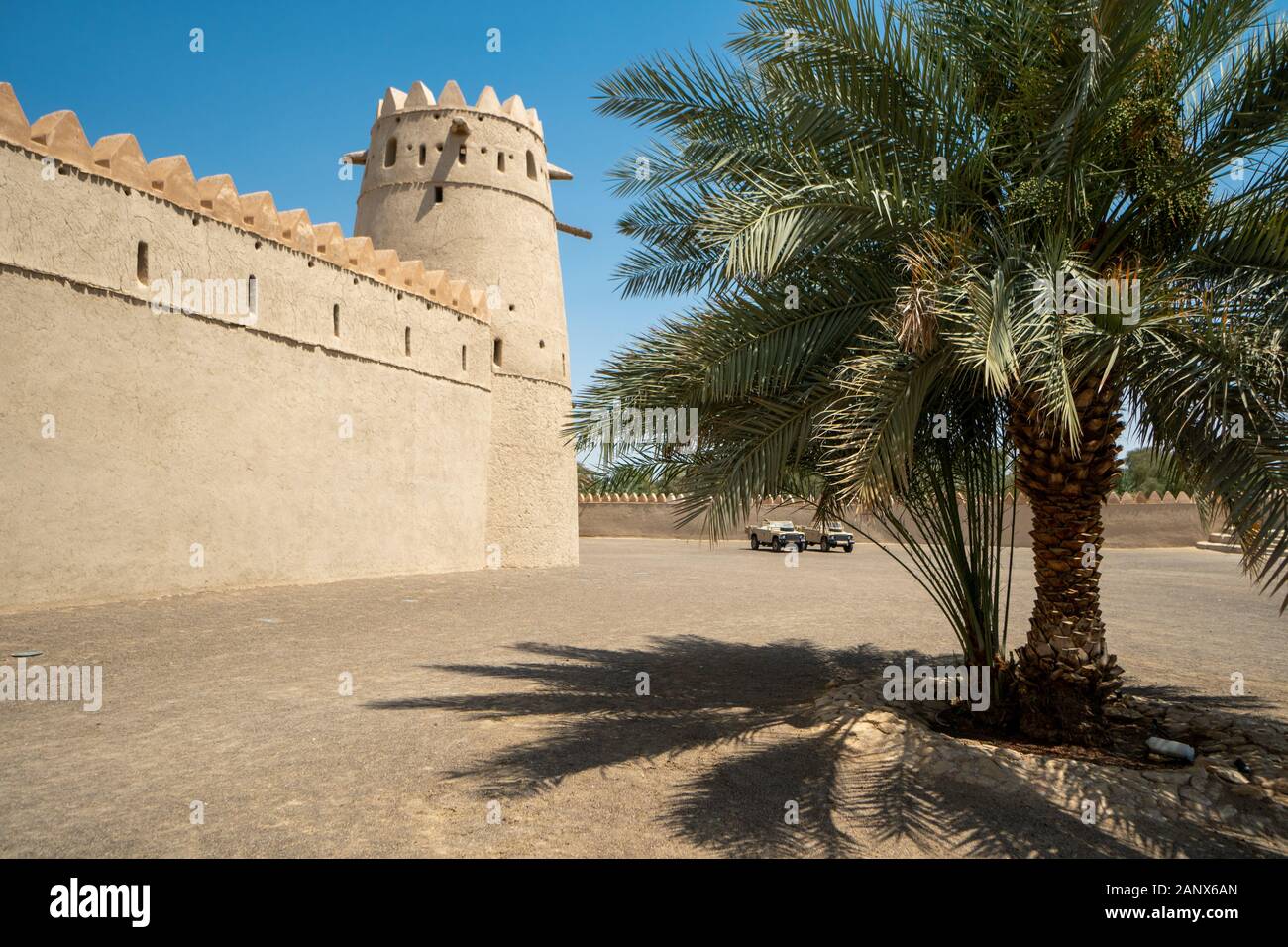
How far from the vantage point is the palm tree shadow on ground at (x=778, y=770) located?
4.53 metres

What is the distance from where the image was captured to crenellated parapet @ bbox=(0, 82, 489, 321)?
12102mm

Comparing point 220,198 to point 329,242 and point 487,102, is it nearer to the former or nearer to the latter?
point 329,242

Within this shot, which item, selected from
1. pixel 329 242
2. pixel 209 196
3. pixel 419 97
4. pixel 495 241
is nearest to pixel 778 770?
pixel 209 196

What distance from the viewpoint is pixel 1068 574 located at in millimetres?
6477

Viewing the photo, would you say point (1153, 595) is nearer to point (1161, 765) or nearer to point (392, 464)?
point (1161, 765)

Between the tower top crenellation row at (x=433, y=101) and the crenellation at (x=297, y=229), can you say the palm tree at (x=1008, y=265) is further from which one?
the tower top crenellation row at (x=433, y=101)

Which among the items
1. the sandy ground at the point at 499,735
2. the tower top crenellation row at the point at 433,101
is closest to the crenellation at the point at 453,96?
the tower top crenellation row at the point at 433,101

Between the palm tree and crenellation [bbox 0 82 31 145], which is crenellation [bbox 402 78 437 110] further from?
the palm tree

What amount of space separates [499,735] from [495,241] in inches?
691

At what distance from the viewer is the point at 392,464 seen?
716 inches

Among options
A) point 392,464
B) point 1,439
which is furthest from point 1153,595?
point 1,439

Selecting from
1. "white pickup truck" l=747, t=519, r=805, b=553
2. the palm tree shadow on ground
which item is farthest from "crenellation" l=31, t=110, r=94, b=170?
"white pickup truck" l=747, t=519, r=805, b=553

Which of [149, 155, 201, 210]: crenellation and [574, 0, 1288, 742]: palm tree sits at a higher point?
[149, 155, 201, 210]: crenellation

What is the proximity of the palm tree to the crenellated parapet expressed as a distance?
30.9 ft
